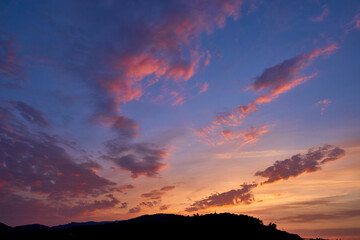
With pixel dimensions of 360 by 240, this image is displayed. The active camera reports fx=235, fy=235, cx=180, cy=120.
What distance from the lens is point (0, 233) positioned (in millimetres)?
173000

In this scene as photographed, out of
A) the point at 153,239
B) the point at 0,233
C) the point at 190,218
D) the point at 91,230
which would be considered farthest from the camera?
the point at 0,233

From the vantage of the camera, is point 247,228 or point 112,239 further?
point 247,228

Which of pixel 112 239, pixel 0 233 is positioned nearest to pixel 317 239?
pixel 112 239

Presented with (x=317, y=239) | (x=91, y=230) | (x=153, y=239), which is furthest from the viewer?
(x=317, y=239)

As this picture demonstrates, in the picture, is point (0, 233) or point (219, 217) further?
point (0, 233)

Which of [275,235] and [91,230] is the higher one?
[91,230]

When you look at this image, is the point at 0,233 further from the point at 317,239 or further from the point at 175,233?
the point at 317,239

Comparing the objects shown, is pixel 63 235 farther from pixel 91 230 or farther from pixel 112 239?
pixel 112 239

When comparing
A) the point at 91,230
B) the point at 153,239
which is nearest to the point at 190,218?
the point at 153,239

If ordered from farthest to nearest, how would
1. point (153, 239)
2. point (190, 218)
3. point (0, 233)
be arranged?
point (0, 233) → point (190, 218) → point (153, 239)

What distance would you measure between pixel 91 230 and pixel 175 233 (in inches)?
1468

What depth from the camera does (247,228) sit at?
103375 mm

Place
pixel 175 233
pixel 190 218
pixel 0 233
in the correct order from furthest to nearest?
pixel 0 233, pixel 190 218, pixel 175 233

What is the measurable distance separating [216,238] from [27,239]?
77.7 m
